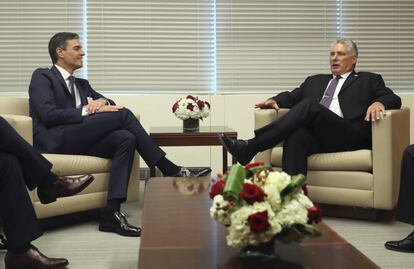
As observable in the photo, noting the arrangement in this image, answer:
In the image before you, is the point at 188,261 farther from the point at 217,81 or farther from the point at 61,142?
the point at 217,81

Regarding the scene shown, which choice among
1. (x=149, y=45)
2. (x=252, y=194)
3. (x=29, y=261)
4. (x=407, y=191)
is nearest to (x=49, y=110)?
(x=29, y=261)

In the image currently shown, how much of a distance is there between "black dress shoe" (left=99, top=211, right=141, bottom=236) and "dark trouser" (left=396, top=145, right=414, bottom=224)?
1538 mm

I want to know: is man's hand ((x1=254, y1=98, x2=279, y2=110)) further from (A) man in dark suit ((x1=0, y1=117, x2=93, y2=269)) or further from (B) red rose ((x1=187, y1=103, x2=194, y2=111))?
(A) man in dark suit ((x1=0, y1=117, x2=93, y2=269))

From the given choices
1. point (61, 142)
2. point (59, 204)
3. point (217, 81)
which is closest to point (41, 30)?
point (217, 81)

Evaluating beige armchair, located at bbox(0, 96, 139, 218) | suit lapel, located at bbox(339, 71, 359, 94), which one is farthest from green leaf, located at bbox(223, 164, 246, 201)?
suit lapel, located at bbox(339, 71, 359, 94)

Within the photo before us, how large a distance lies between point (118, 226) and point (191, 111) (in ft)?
4.67

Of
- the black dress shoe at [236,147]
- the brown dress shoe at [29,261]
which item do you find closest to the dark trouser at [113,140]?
the black dress shoe at [236,147]

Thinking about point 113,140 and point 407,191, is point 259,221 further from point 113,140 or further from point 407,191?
point 113,140

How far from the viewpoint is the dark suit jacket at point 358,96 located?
403 cm

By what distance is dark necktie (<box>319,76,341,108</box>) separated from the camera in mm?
4418

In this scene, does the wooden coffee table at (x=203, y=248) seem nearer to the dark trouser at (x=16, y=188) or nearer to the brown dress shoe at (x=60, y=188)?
the dark trouser at (x=16, y=188)

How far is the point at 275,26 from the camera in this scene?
5910 mm

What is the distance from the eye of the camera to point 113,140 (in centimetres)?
385

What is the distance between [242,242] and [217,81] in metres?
4.37
